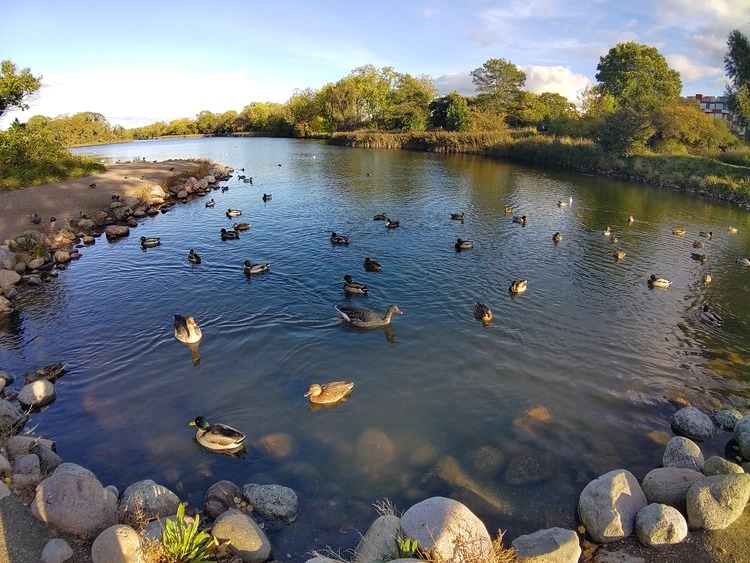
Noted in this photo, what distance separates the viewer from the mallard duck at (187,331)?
13586 mm

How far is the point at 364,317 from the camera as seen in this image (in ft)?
47.6

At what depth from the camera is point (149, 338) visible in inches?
559

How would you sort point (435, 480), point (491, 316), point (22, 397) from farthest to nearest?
point (491, 316) < point (22, 397) < point (435, 480)

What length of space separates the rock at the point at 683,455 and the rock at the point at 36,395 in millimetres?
14148

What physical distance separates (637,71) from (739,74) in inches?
1382

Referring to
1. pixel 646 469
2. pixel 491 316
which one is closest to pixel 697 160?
pixel 491 316

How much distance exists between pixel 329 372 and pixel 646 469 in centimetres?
769

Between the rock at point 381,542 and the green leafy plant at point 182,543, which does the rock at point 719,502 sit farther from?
the green leafy plant at point 182,543

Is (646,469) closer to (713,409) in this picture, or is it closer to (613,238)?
(713,409)

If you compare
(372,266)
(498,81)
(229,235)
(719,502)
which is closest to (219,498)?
(719,502)

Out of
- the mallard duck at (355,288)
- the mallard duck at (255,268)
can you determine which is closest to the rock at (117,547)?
the mallard duck at (355,288)

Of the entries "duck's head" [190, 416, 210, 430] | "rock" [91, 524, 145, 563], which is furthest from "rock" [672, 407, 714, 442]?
"rock" [91, 524, 145, 563]

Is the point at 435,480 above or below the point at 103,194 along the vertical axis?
below

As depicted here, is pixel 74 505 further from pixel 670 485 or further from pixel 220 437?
pixel 670 485
